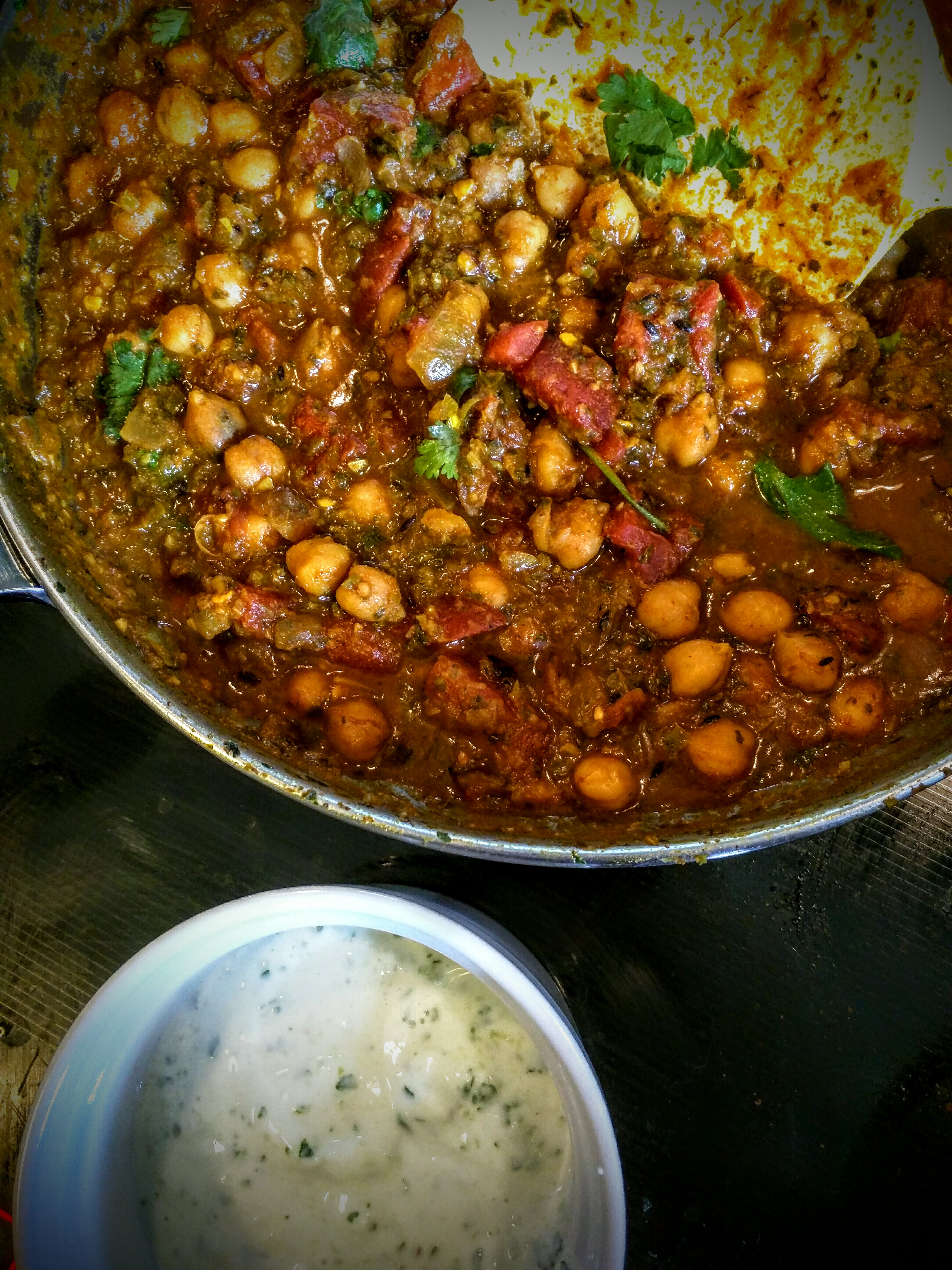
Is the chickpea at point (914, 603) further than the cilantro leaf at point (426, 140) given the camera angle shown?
No

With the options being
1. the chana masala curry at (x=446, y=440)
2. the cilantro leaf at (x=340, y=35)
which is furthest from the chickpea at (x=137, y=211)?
the cilantro leaf at (x=340, y=35)

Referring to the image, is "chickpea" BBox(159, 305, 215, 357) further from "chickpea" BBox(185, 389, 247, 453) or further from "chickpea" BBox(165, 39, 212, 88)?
"chickpea" BBox(165, 39, 212, 88)

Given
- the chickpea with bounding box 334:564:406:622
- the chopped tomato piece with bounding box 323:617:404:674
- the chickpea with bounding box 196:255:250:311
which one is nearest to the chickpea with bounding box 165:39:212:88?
the chickpea with bounding box 196:255:250:311

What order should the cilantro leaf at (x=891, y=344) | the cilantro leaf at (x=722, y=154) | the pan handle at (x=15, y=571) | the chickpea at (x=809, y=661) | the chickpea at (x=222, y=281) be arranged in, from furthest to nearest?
the cilantro leaf at (x=722, y=154) → the cilantro leaf at (x=891, y=344) → the chickpea at (x=222, y=281) → the chickpea at (x=809, y=661) → the pan handle at (x=15, y=571)

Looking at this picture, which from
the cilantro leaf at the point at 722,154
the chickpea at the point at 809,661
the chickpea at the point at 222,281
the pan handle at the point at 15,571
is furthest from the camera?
the cilantro leaf at the point at 722,154

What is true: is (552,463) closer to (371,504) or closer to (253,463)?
(371,504)

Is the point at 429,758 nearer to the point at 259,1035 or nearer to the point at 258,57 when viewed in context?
the point at 259,1035

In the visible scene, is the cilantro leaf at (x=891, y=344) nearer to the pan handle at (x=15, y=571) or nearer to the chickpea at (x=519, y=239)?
the chickpea at (x=519, y=239)
